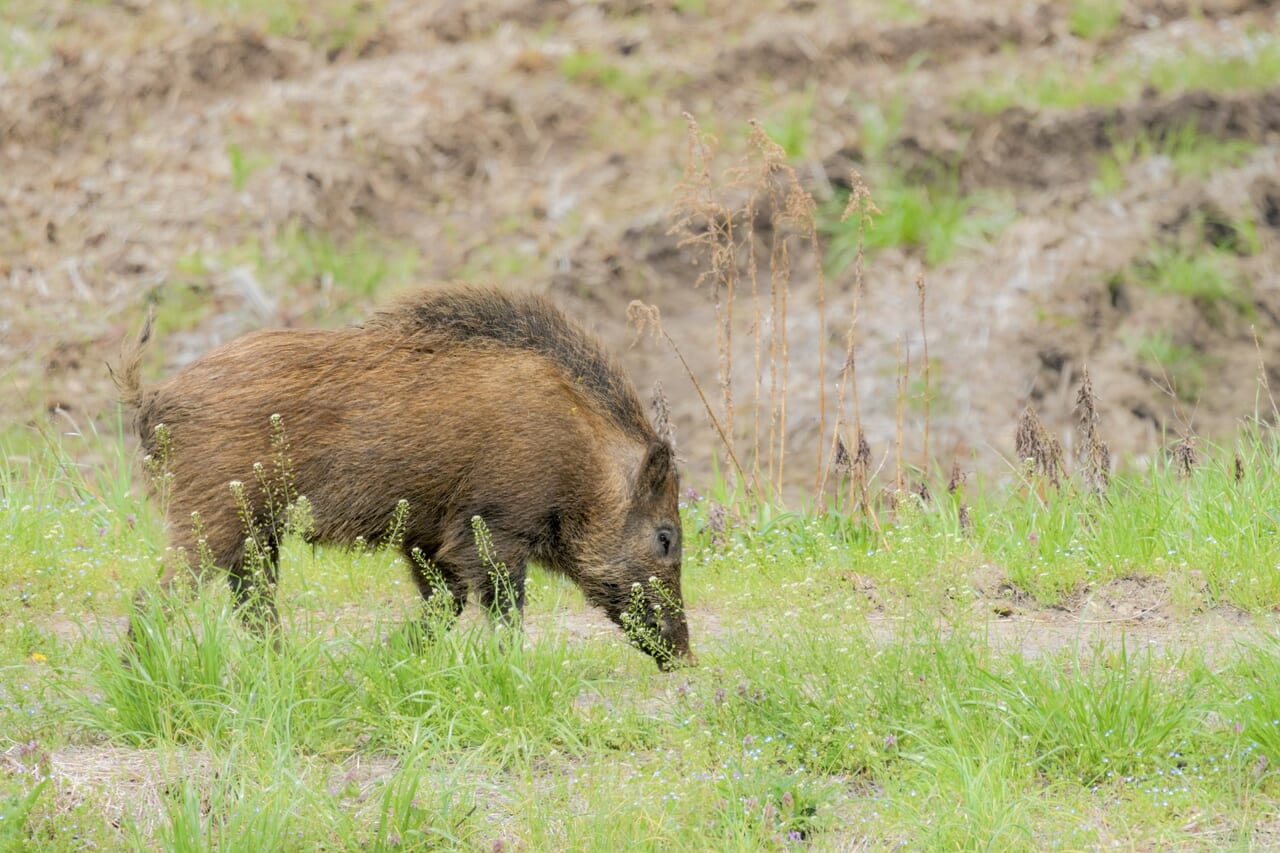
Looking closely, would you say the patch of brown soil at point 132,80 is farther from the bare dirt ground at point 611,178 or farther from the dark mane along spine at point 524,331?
the dark mane along spine at point 524,331

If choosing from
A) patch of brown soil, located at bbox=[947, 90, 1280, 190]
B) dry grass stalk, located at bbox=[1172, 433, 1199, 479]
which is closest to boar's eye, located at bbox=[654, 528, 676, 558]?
dry grass stalk, located at bbox=[1172, 433, 1199, 479]

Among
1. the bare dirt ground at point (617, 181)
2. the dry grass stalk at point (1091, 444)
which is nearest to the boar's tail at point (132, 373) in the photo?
the dry grass stalk at point (1091, 444)

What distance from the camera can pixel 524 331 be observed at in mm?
6113

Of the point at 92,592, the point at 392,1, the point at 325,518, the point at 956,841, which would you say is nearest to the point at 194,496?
the point at 325,518

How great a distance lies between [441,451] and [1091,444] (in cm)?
282

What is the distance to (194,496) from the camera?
5.47 m

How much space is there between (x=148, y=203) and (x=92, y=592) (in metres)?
5.38

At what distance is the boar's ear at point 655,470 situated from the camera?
5.86 meters

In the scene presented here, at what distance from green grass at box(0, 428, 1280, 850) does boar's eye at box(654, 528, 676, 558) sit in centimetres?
43

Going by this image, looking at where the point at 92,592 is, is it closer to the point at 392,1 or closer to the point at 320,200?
the point at 320,200

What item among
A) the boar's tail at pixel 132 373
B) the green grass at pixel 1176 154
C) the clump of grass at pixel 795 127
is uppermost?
the clump of grass at pixel 795 127

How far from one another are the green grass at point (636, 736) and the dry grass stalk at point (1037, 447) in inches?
39.4

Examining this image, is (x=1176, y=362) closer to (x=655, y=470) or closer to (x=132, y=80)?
(x=655, y=470)

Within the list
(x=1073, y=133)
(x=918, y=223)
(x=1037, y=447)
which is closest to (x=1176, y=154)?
(x=1073, y=133)
